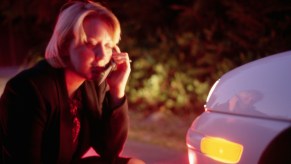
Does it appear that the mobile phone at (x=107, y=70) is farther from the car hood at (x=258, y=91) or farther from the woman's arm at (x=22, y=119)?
the car hood at (x=258, y=91)

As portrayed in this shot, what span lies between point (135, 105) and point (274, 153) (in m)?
5.74

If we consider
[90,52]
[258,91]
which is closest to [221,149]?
[258,91]

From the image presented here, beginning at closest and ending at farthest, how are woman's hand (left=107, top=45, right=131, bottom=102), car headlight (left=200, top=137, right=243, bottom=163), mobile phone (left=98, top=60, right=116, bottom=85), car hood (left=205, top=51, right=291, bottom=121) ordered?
car hood (left=205, top=51, right=291, bottom=121) < car headlight (left=200, top=137, right=243, bottom=163) < mobile phone (left=98, top=60, right=116, bottom=85) < woman's hand (left=107, top=45, right=131, bottom=102)

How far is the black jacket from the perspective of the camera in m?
2.61

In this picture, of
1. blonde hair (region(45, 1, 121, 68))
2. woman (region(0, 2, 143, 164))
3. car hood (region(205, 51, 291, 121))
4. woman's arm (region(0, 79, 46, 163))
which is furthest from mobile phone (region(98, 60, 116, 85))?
car hood (region(205, 51, 291, 121))

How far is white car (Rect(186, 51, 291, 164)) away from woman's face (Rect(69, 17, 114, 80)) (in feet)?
2.20

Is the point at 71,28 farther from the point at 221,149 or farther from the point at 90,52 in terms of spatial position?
the point at 221,149

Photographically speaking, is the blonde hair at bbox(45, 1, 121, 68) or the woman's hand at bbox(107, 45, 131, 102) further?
the woman's hand at bbox(107, 45, 131, 102)

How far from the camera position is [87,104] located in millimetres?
2947

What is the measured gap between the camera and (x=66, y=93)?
277 centimetres

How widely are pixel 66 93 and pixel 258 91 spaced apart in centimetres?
102

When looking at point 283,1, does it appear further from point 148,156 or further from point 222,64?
point 148,156

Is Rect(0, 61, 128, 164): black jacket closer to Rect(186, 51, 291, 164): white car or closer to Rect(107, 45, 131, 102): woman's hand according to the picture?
Rect(107, 45, 131, 102): woman's hand

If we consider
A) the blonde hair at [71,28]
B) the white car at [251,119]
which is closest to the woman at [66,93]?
the blonde hair at [71,28]
